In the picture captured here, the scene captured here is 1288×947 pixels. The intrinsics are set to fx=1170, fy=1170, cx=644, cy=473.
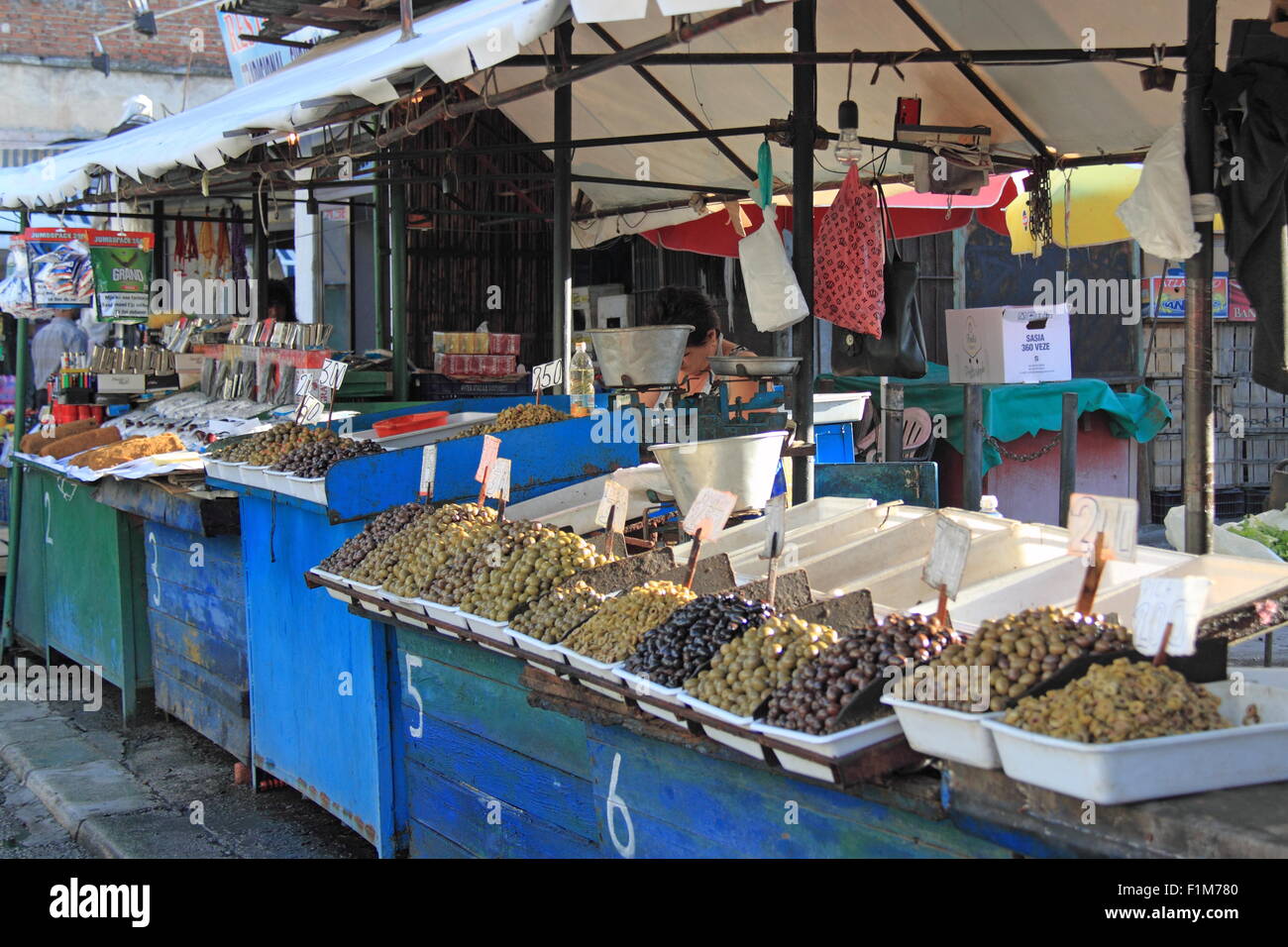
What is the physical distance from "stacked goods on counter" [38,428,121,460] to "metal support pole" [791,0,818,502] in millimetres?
4695

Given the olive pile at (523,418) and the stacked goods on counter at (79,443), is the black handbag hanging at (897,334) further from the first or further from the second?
the stacked goods on counter at (79,443)

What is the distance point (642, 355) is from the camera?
5004 mm

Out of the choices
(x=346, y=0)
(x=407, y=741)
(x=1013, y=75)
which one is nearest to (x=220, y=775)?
(x=407, y=741)

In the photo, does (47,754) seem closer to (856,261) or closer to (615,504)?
(615,504)

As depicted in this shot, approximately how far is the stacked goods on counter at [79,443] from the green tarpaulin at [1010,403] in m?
4.99

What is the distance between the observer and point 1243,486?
425 inches

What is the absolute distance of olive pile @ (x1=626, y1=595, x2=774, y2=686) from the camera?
2.57m

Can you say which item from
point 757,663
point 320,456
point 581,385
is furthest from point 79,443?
point 757,663

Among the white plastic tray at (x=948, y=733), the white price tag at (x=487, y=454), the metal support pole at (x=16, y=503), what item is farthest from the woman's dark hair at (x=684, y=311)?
the metal support pole at (x=16, y=503)

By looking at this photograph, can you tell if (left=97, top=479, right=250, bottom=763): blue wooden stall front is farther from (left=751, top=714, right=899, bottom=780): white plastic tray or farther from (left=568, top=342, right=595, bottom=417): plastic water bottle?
(left=751, top=714, right=899, bottom=780): white plastic tray

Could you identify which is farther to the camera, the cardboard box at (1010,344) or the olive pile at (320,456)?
the cardboard box at (1010,344)

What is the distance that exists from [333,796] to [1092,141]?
4.75 metres

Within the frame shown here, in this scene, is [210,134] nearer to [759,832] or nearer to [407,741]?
[407,741]

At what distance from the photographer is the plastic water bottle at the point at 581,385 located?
16.7ft
